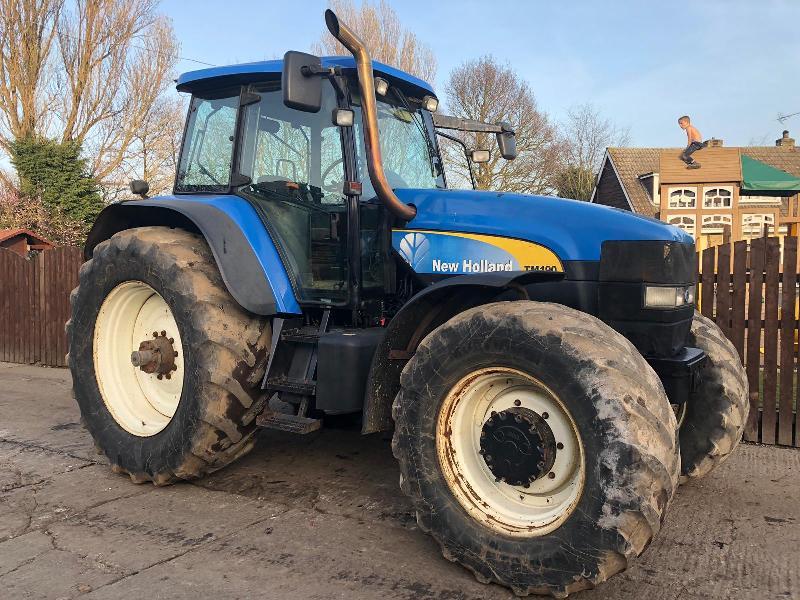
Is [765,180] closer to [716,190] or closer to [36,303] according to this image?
[716,190]

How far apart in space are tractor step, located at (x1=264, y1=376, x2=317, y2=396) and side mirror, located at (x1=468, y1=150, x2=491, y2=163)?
2206 millimetres

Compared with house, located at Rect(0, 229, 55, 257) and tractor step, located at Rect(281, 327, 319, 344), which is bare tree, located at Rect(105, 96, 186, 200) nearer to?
house, located at Rect(0, 229, 55, 257)

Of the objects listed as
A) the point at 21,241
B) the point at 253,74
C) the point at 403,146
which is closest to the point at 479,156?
the point at 403,146

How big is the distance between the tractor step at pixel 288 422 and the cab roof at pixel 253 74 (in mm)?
1993

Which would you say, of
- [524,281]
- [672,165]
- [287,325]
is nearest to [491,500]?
[524,281]

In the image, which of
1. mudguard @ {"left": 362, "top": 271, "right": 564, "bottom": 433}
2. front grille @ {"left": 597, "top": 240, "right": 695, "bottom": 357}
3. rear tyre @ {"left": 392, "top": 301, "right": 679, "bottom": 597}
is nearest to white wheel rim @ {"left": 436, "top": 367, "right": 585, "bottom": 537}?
rear tyre @ {"left": 392, "top": 301, "right": 679, "bottom": 597}

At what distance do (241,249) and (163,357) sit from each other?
3.08 ft

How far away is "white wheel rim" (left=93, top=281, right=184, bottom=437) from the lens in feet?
14.7

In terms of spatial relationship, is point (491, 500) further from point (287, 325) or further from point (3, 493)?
point (3, 493)

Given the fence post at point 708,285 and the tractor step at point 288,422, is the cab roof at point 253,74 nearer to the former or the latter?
the tractor step at point 288,422

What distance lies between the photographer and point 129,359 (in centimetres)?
467

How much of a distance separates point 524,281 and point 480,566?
1.28m

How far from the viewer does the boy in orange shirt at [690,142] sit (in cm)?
982

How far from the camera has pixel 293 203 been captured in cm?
427
